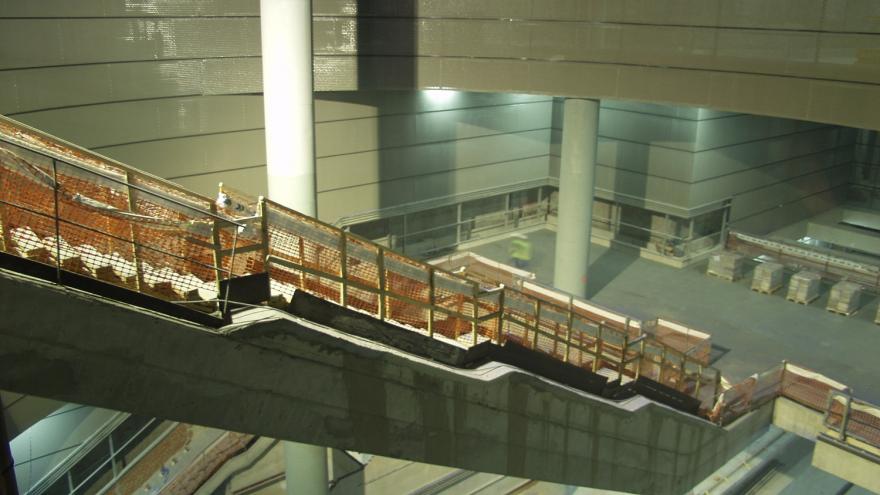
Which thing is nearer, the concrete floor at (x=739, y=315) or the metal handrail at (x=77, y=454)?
the metal handrail at (x=77, y=454)

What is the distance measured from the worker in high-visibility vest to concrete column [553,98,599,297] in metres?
2.23

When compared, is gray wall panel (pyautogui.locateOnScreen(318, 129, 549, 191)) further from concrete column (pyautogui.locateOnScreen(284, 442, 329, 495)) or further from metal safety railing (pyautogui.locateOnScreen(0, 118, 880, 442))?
metal safety railing (pyautogui.locateOnScreen(0, 118, 880, 442))

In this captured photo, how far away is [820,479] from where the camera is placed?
16047 millimetres

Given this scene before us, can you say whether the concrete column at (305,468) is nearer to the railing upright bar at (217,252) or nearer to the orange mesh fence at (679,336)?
the railing upright bar at (217,252)

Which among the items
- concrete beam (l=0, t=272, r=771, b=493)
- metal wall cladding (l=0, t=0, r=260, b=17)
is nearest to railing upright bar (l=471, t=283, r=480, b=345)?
concrete beam (l=0, t=272, r=771, b=493)

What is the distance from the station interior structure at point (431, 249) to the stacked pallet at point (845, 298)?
3.4 inches

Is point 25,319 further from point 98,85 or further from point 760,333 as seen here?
point 760,333

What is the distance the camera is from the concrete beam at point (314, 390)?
16.2 feet

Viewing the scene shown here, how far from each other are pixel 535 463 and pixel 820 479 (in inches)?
394

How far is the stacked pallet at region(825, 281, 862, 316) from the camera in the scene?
57.1ft

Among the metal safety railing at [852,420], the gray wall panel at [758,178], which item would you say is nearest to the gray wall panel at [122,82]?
the gray wall panel at [758,178]

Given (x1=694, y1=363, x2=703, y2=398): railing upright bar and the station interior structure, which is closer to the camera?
the station interior structure

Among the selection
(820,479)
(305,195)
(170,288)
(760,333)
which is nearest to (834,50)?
(760,333)

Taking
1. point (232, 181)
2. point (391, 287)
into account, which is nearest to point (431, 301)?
point (391, 287)
